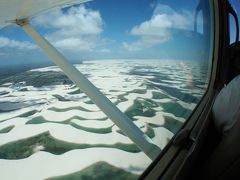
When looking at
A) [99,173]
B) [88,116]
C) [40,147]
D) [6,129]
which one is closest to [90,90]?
[99,173]

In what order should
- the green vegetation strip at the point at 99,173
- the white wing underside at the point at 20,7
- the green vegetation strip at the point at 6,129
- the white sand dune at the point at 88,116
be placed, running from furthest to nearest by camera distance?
1. the green vegetation strip at the point at 6,129
2. the white sand dune at the point at 88,116
3. the green vegetation strip at the point at 99,173
4. the white wing underside at the point at 20,7

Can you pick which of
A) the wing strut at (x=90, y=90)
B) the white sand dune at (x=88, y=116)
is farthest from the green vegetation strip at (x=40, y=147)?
the wing strut at (x=90, y=90)

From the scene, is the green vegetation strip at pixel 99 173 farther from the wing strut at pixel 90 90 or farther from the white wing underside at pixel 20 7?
the white wing underside at pixel 20 7

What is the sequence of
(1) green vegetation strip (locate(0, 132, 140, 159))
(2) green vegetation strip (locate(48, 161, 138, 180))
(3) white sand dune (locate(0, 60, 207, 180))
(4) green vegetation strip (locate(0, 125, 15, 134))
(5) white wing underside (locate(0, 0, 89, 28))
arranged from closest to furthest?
(5) white wing underside (locate(0, 0, 89, 28)) → (2) green vegetation strip (locate(48, 161, 138, 180)) → (3) white sand dune (locate(0, 60, 207, 180)) → (1) green vegetation strip (locate(0, 132, 140, 159)) → (4) green vegetation strip (locate(0, 125, 15, 134))

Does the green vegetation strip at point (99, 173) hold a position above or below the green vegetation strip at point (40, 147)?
below

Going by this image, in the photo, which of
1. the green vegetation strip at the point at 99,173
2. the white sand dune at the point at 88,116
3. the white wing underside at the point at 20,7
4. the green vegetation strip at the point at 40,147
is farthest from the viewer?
the green vegetation strip at the point at 40,147

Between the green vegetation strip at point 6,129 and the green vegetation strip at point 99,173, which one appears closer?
the green vegetation strip at point 99,173

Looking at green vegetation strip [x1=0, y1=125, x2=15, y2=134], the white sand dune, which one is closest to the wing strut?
the white sand dune

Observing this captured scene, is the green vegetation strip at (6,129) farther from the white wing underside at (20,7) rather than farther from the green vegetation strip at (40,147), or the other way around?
the white wing underside at (20,7)

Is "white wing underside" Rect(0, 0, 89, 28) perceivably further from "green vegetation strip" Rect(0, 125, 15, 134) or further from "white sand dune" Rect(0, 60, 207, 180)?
"green vegetation strip" Rect(0, 125, 15, 134)

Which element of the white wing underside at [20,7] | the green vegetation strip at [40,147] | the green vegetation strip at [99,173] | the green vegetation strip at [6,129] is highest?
the white wing underside at [20,7]

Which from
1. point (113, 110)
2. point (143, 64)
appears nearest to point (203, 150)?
point (113, 110)

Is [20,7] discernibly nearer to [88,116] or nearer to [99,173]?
[99,173]
